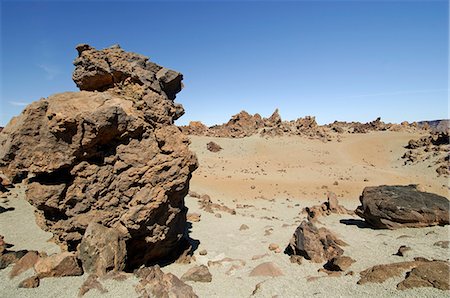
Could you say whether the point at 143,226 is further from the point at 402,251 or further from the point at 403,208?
the point at 403,208

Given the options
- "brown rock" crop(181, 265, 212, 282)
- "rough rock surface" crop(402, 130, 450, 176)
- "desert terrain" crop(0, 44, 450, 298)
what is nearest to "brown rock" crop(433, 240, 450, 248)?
"desert terrain" crop(0, 44, 450, 298)

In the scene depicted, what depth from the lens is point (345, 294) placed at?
6.57 m

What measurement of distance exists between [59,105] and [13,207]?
32.0 feet

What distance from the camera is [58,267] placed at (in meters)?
7.09

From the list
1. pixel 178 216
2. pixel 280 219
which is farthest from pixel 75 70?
pixel 280 219

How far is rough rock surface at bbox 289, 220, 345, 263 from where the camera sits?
934 centimetres

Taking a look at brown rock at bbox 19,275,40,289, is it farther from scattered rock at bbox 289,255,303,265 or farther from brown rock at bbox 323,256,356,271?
brown rock at bbox 323,256,356,271

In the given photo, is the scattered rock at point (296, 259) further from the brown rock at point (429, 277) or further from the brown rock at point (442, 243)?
the brown rock at point (442, 243)

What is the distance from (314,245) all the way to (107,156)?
7.25 m

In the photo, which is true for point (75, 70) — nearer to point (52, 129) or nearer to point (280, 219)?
point (52, 129)

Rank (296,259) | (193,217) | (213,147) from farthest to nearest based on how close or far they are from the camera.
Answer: (213,147)
(193,217)
(296,259)

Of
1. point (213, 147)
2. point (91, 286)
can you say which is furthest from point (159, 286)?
point (213, 147)

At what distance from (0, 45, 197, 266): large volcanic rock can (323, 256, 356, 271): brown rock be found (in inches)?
197

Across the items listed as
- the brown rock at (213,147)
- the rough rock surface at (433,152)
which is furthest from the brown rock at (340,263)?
the brown rock at (213,147)
